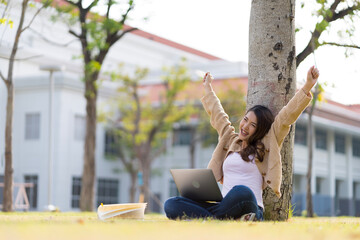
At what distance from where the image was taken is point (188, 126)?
33.2 m

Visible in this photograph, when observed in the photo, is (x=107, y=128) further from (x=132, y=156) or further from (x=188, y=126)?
(x=188, y=126)

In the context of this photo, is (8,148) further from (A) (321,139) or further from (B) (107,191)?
(A) (321,139)

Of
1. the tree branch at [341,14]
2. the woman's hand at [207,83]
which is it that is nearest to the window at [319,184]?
the tree branch at [341,14]

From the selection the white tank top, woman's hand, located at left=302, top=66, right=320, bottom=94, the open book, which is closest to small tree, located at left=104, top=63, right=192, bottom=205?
the open book

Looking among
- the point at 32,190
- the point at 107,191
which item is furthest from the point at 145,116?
the point at 32,190

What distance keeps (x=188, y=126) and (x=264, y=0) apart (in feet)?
83.0

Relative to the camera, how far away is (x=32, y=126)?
3112 cm

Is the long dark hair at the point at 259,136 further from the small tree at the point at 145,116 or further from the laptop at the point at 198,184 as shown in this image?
the small tree at the point at 145,116

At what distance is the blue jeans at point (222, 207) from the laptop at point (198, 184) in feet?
0.25

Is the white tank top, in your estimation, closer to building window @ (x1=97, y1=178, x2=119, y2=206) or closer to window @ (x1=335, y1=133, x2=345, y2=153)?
building window @ (x1=97, y1=178, x2=119, y2=206)

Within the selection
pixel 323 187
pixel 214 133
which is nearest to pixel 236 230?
pixel 214 133

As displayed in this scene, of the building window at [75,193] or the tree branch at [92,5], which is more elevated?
the tree branch at [92,5]

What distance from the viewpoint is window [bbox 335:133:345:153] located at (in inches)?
1352

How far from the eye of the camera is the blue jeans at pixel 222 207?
6340mm
